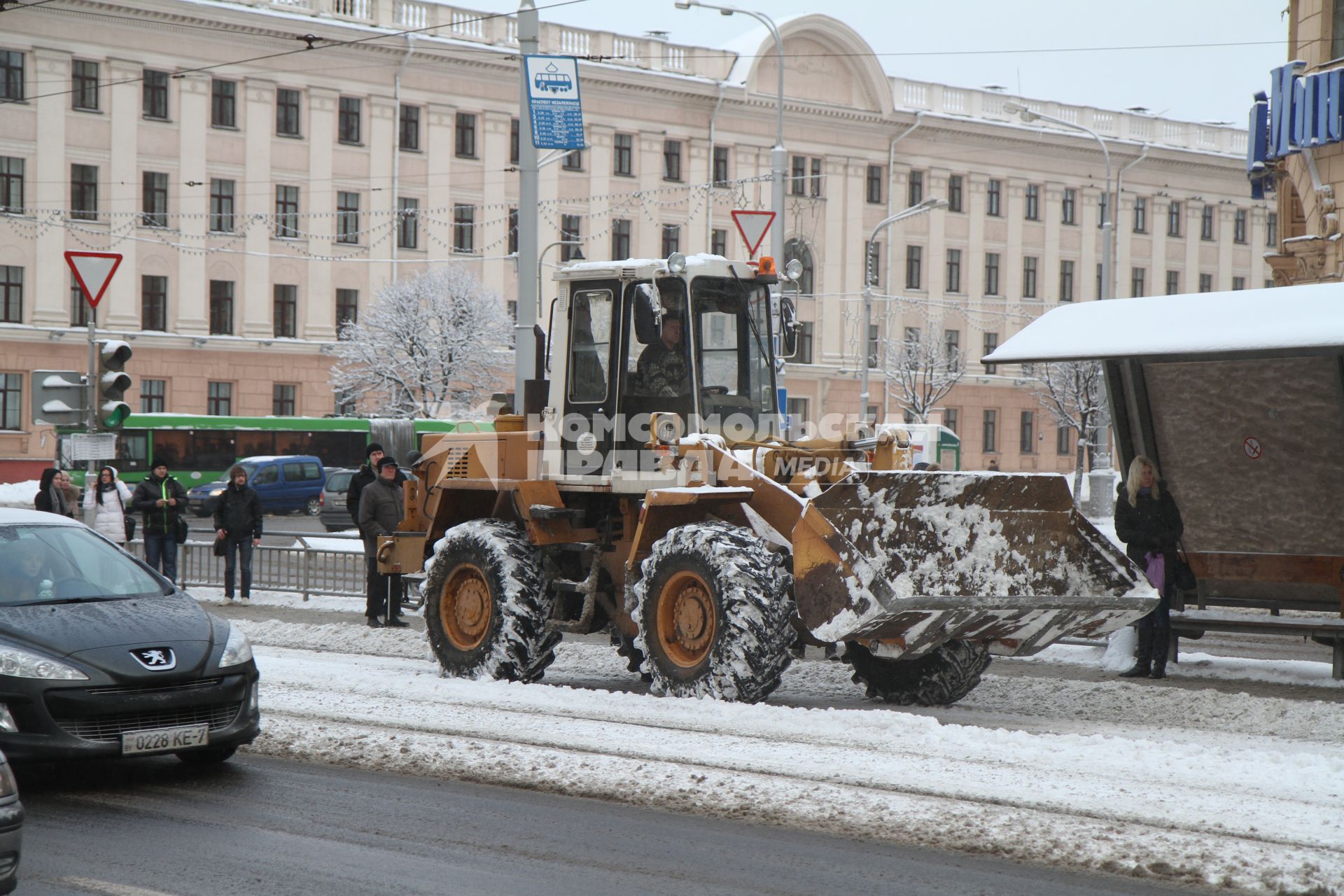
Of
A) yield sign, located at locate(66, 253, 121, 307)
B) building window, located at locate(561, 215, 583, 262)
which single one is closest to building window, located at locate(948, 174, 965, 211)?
building window, located at locate(561, 215, 583, 262)

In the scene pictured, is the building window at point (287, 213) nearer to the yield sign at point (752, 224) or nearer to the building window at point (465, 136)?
the building window at point (465, 136)

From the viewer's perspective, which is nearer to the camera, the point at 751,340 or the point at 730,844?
the point at 730,844

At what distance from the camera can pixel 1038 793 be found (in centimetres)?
788

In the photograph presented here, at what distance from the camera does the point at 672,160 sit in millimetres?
60719

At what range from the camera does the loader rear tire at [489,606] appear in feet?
39.8

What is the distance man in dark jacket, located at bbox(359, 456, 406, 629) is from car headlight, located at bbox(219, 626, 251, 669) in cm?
847

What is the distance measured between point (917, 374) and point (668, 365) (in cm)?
5249

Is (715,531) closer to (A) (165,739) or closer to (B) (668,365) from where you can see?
(B) (668,365)

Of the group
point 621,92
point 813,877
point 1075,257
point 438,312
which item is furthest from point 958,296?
point 813,877

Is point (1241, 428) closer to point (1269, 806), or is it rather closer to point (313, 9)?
point (1269, 806)

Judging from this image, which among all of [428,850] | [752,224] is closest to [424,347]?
[752,224]

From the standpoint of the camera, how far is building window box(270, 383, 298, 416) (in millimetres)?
54719

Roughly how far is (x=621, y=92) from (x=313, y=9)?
37.3ft

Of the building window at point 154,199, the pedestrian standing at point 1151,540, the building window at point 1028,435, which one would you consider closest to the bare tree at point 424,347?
the building window at point 154,199
